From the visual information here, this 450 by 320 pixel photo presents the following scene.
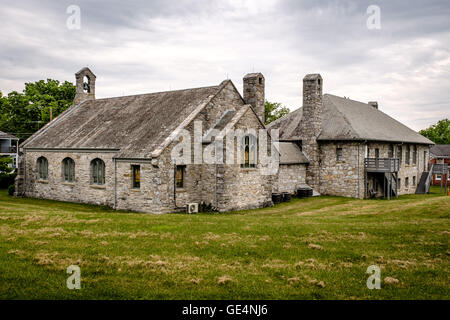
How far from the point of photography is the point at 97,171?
25188mm

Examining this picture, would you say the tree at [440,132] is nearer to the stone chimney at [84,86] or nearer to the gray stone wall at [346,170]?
the gray stone wall at [346,170]

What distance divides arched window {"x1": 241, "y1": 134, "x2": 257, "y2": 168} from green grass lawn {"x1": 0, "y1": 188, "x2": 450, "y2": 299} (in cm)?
798

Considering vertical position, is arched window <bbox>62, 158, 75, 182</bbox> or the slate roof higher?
the slate roof

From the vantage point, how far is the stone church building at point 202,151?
874 inches

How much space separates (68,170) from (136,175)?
7615 mm

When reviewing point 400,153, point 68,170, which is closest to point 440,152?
point 400,153

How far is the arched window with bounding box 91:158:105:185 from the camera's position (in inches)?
979

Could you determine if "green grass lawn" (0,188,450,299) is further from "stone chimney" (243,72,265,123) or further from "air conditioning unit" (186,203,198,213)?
"stone chimney" (243,72,265,123)

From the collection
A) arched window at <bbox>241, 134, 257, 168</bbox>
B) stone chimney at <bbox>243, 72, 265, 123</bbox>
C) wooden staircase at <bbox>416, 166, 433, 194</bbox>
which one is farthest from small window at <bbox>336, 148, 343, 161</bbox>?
wooden staircase at <bbox>416, 166, 433, 194</bbox>

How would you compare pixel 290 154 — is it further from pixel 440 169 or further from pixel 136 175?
pixel 440 169
